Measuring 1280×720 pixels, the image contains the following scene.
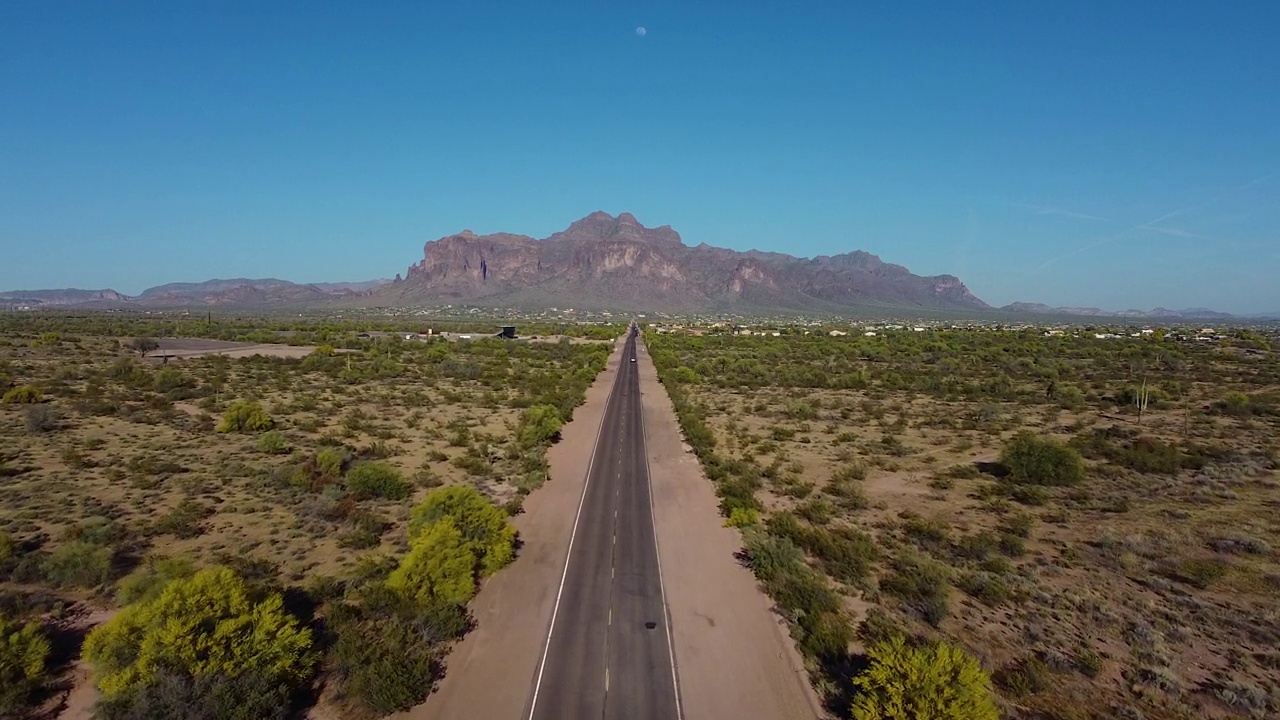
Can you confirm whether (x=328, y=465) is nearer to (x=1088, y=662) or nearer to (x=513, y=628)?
(x=513, y=628)

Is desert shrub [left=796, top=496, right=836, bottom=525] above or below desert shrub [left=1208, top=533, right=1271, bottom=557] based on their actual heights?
below

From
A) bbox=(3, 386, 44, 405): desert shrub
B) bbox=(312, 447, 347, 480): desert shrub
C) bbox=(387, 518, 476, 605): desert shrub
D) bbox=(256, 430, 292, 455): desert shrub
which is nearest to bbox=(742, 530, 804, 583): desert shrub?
bbox=(387, 518, 476, 605): desert shrub

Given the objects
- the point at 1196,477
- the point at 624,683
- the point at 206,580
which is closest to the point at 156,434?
the point at 206,580

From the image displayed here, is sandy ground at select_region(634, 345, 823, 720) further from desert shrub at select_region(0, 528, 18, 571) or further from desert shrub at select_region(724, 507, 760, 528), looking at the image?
desert shrub at select_region(0, 528, 18, 571)

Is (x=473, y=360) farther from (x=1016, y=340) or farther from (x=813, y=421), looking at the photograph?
(x=1016, y=340)

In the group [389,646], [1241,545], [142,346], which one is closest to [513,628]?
[389,646]

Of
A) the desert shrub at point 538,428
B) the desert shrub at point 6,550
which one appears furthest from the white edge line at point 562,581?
the desert shrub at point 6,550
